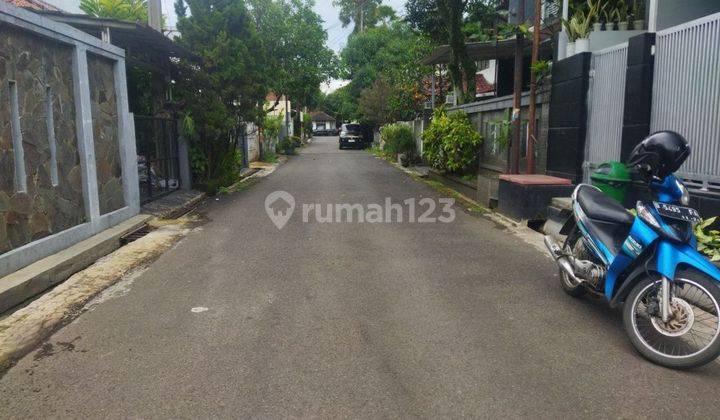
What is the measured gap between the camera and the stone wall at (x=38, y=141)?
6.17 metres

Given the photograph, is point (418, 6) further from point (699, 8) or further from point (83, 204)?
point (83, 204)

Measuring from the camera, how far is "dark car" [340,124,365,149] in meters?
41.2

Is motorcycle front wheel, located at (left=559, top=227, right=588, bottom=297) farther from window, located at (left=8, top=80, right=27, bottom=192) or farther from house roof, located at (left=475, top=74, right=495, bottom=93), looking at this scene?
house roof, located at (left=475, top=74, right=495, bottom=93)

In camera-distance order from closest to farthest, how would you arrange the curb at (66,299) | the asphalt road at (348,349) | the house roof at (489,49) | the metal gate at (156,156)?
the asphalt road at (348,349)
the curb at (66,299)
the metal gate at (156,156)
the house roof at (489,49)

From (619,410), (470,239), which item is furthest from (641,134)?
(619,410)

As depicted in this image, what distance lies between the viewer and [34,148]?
22.3ft

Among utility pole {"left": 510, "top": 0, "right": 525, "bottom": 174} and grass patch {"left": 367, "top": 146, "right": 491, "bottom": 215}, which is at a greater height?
utility pole {"left": 510, "top": 0, "right": 525, "bottom": 174}

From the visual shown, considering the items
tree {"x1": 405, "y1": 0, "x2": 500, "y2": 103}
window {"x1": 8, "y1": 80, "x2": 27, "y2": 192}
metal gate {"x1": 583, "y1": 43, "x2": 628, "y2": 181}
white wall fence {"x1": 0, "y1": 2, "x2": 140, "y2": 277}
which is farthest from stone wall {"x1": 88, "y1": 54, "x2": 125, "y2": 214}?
tree {"x1": 405, "y1": 0, "x2": 500, "y2": 103}

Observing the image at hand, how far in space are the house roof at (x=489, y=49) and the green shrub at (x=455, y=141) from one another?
Answer: 2248 mm

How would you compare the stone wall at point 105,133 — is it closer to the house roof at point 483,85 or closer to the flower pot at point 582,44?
the flower pot at point 582,44

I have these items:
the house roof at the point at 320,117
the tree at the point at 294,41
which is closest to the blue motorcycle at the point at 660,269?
the tree at the point at 294,41

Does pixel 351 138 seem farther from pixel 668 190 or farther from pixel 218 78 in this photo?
pixel 668 190

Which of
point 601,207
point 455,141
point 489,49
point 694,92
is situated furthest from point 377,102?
point 601,207

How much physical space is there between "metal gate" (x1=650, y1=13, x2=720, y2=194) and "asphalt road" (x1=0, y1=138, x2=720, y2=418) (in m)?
2.20
